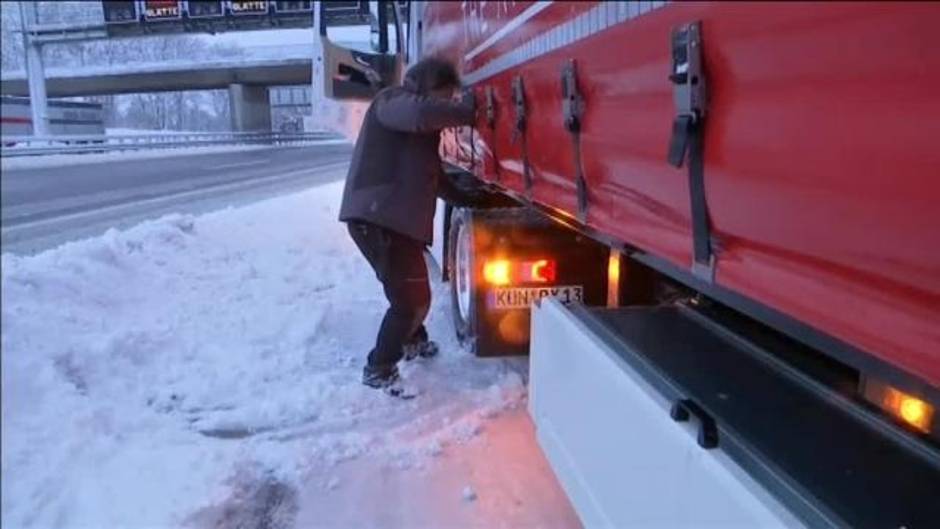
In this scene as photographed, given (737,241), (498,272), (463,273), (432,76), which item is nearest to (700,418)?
(737,241)

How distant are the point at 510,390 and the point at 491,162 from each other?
1.35 metres

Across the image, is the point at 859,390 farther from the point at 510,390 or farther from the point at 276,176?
the point at 276,176

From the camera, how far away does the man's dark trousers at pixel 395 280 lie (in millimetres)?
4496

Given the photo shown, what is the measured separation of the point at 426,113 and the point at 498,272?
91 centimetres

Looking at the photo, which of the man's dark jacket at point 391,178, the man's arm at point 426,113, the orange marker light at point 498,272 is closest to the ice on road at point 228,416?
the orange marker light at point 498,272

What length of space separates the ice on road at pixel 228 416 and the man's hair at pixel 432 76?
168 centimetres

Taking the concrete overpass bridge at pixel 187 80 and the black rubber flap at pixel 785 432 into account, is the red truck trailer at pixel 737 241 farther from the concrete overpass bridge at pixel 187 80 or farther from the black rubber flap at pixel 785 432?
the concrete overpass bridge at pixel 187 80

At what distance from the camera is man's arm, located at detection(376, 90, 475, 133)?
3.88 meters

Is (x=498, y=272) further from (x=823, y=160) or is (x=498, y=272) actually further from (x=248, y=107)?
(x=823, y=160)

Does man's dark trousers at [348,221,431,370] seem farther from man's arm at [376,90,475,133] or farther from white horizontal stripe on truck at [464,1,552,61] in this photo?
white horizontal stripe on truck at [464,1,552,61]

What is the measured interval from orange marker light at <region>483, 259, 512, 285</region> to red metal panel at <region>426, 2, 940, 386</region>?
2412 millimetres

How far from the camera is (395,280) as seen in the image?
4.56m

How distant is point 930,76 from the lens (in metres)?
1.12

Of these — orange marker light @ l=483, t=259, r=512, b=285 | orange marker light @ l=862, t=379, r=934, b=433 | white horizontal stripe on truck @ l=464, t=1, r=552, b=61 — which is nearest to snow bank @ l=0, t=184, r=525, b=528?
orange marker light @ l=483, t=259, r=512, b=285
